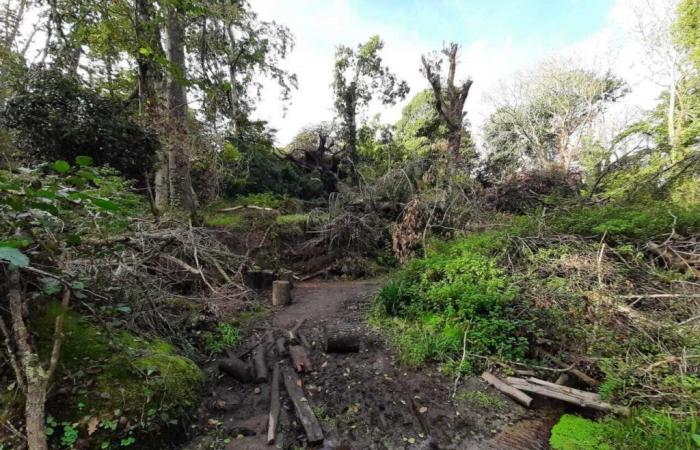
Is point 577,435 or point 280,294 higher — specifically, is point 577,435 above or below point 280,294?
below

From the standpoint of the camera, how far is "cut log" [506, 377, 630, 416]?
2.53m

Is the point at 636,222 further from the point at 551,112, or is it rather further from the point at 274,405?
the point at 551,112

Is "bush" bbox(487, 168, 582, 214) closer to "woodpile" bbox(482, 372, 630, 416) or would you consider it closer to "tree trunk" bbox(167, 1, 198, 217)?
"woodpile" bbox(482, 372, 630, 416)

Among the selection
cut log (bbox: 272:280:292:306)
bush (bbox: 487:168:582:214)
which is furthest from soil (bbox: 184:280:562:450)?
bush (bbox: 487:168:582:214)

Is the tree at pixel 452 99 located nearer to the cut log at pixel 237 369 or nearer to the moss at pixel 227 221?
the moss at pixel 227 221

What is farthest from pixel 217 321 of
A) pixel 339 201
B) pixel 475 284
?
pixel 339 201

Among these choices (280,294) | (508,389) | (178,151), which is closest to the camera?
(508,389)

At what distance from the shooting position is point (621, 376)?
8.84ft

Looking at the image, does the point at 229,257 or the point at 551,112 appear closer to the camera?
the point at 229,257

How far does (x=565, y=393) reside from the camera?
9.10 ft

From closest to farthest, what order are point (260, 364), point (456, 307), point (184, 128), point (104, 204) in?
point (104, 204) < point (260, 364) < point (456, 307) < point (184, 128)

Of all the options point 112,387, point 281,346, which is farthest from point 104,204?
point 281,346

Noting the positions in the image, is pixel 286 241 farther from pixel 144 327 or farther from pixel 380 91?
pixel 380 91

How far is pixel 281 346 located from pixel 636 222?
5.54m
